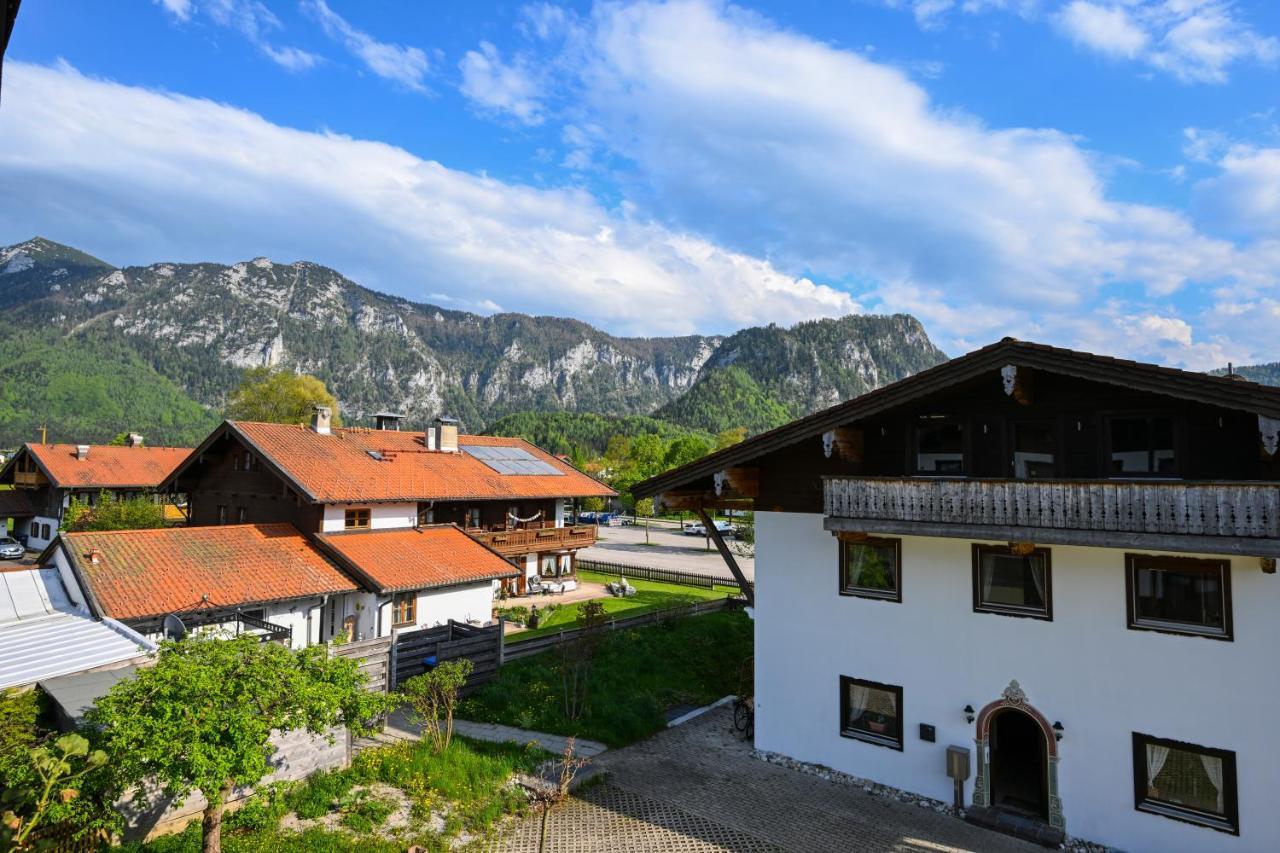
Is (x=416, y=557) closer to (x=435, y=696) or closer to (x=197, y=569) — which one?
(x=197, y=569)

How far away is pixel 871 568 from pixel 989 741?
3.74 meters

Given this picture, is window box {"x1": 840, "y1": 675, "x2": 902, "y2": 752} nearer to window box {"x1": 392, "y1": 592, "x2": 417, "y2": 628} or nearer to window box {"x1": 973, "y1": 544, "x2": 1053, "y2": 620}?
window box {"x1": 973, "y1": 544, "x2": 1053, "y2": 620}

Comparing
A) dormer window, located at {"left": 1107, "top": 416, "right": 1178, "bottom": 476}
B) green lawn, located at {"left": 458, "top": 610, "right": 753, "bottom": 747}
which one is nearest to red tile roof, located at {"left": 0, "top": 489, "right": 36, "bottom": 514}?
green lawn, located at {"left": 458, "top": 610, "right": 753, "bottom": 747}

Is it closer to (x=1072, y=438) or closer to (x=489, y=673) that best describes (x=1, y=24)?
(x=1072, y=438)

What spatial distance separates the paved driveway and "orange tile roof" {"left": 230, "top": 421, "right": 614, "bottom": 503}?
17.0m

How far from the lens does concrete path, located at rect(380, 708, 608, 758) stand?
15906 mm

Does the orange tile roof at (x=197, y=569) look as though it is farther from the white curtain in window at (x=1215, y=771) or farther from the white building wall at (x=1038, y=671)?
the white curtain in window at (x=1215, y=771)

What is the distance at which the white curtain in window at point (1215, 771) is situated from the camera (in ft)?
Answer: 36.7

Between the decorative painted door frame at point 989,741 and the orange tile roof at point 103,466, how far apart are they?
58.2 meters

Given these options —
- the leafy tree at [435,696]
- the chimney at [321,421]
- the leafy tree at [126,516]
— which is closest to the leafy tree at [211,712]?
the leafy tree at [435,696]

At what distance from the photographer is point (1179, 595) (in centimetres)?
1166

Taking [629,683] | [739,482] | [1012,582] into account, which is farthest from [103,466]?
[1012,582]

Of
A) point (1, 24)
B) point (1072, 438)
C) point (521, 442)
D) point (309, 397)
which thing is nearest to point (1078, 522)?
point (1072, 438)

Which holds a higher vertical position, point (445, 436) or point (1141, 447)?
point (445, 436)
